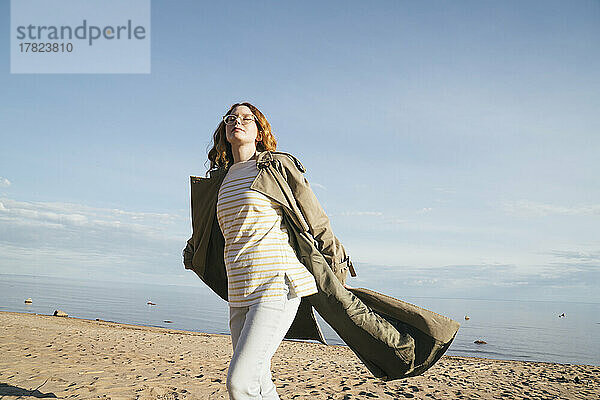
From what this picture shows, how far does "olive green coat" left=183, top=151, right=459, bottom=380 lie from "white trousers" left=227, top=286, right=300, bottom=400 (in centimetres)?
39

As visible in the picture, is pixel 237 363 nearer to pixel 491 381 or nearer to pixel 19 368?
pixel 19 368

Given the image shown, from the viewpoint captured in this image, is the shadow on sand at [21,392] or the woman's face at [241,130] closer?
the woman's face at [241,130]

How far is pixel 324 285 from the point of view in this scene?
2760 millimetres

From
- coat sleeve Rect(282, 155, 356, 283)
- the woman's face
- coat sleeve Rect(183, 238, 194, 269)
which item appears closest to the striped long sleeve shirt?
coat sleeve Rect(282, 155, 356, 283)

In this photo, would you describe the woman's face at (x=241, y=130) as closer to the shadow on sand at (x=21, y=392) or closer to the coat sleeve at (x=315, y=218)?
the coat sleeve at (x=315, y=218)

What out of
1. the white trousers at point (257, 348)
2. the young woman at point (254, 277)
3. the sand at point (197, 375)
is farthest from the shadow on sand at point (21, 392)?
the white trousers at point (257, 348)

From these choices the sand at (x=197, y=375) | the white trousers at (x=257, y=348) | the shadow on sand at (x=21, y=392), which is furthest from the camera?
the sand at (x=197, y=375)

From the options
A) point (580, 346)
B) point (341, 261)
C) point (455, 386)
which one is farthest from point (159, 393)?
point (580, 346)

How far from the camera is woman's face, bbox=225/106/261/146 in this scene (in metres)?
2.92

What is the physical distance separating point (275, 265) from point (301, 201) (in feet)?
1.46

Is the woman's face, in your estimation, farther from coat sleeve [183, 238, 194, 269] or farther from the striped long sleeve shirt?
coat sleeve [183, 238, 194, 269]

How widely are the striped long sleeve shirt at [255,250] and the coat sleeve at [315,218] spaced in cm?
16

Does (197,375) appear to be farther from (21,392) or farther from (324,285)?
(324,285)

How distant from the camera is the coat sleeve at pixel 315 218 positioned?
2.75 meters
